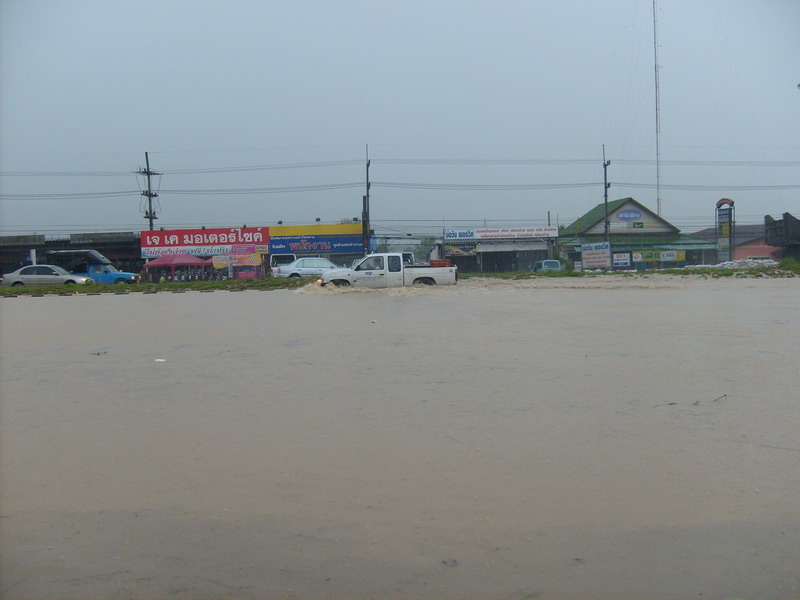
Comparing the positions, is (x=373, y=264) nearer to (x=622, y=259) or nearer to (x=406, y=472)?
(x=406, y=472)

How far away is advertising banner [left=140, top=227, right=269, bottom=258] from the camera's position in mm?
42344

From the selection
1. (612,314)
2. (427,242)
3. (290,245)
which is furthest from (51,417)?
(427,242)

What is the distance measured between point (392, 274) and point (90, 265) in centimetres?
2129

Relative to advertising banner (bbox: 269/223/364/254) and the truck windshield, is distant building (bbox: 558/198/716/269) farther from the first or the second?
the truck windshield

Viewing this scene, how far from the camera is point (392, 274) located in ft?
75.0


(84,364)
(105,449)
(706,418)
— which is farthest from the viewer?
(84,364)

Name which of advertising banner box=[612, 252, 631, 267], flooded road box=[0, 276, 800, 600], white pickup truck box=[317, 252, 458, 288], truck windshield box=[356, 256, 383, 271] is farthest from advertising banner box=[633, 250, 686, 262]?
flooded road box=[0, 276, 800, 600]

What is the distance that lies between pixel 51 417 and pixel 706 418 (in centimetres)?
608

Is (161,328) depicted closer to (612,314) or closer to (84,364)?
(84,364)

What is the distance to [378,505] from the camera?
13.8ft

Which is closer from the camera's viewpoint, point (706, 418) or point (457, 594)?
point (457, 594)

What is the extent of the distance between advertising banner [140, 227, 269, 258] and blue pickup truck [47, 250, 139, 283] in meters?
4.78

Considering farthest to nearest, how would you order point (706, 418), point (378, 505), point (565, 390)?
point (565, 390) < point (706, 418) < point (378, 505)

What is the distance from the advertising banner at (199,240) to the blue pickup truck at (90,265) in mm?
4776
